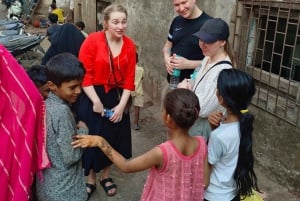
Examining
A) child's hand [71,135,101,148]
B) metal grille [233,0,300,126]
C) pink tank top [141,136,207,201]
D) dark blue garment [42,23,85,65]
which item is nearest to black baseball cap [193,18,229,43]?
pink tank top [141,136,207,201]

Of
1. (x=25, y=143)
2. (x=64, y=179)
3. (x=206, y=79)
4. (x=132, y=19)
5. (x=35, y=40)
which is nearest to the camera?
(x=25, y=143)

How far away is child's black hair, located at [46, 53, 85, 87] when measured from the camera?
7.89 ft

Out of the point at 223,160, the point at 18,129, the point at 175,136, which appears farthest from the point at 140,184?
the point at 18,129

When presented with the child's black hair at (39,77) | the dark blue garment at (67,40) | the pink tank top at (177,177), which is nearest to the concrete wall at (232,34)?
the dark blue garment at (67,40)

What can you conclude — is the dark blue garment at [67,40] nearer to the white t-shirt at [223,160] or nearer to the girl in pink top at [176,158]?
the girl in pink top at [176,158]

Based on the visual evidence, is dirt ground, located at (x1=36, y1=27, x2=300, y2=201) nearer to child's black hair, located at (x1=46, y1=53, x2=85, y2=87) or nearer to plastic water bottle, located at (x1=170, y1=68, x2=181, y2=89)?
plastic water bottle, located at (x1=170, y1=68, x2=181, y2=89)

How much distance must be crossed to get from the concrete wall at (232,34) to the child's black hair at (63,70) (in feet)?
7.31

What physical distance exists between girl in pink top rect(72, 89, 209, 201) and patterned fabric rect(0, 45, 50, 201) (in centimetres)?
30

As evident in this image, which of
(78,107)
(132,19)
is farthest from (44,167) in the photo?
(132,19)

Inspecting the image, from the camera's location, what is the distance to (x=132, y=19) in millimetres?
7270

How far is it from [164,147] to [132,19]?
17.7 ft

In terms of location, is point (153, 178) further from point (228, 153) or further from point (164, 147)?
point (228, 153)

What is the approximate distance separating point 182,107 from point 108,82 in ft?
4.75

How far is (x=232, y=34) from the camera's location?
4.37 meters
